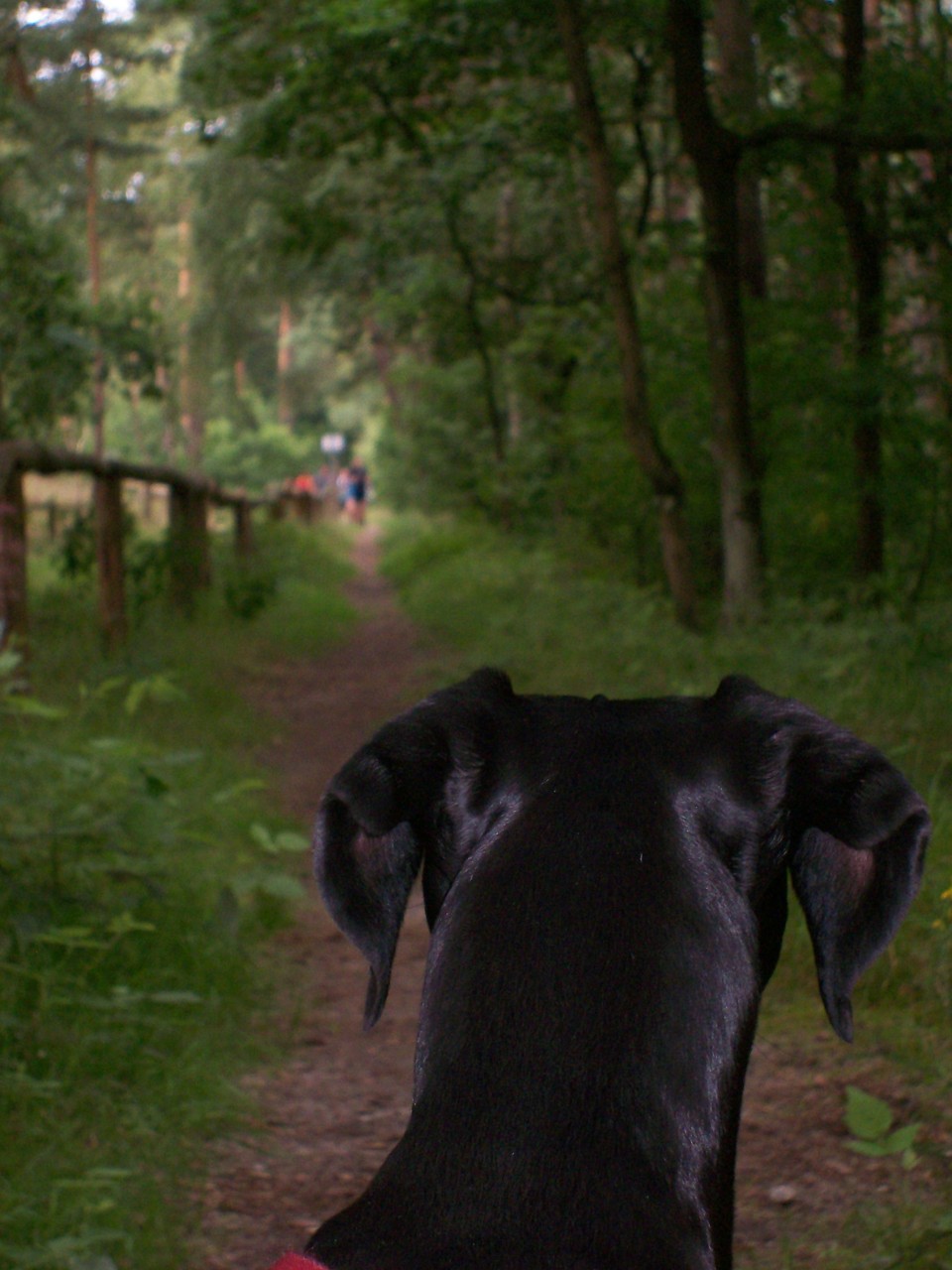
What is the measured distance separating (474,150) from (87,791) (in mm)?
9339

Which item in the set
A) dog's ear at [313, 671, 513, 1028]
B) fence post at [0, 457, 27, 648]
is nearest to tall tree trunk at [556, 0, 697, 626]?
fence post at [0, 457, 27, 648]

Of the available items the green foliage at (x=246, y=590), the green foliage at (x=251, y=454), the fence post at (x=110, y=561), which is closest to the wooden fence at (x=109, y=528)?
the fence post at (x=110, y=561)

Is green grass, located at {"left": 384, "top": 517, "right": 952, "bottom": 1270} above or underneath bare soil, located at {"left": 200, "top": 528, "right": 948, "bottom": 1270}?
above

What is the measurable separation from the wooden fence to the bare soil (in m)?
1.58

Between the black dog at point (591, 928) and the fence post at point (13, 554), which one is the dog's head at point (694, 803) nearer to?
the black dog at point (591, 928)

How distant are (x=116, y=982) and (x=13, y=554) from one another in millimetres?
2774

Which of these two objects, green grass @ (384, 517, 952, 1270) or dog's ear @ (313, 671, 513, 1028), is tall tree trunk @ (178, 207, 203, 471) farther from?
dog's ear @ (313, 671, 513, 1028)


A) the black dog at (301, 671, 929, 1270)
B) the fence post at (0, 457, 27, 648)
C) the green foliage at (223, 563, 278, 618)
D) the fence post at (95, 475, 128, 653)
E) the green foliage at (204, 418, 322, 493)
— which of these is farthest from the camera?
the green foliage at (204, 418, 322, 493)

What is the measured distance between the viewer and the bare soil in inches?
114

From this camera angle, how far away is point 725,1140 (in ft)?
4.52

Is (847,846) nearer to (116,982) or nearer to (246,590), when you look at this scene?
(116,982)

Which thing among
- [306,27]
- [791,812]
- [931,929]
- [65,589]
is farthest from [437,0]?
[791,812]

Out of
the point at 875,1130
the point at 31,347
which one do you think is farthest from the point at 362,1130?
the point at 31,347

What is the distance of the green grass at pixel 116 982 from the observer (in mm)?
2881
